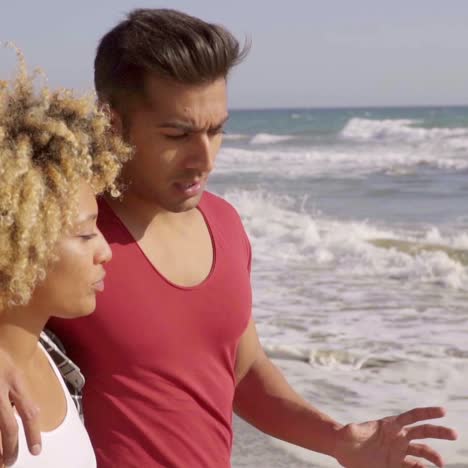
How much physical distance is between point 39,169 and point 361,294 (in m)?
6.44

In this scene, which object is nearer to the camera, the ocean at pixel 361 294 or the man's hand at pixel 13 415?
the man's hand at pixel 13 415

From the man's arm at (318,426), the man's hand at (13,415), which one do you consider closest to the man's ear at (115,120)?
the man's arm at (318,426)

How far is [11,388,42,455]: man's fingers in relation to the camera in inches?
64.5

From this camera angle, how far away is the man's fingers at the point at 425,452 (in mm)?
2322

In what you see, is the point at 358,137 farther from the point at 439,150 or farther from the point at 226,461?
the point at 226,461

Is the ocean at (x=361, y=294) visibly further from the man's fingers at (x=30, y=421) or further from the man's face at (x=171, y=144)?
the man's fingers at (x=30, y=421)

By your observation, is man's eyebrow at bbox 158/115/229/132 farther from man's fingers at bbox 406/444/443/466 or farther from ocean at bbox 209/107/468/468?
ocean at bbox 209/107/468/468

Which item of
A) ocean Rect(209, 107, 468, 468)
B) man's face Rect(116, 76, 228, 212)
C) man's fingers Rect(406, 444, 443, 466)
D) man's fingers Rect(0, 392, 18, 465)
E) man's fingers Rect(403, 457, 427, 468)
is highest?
man's face Rect(116, 76, 228, 212)

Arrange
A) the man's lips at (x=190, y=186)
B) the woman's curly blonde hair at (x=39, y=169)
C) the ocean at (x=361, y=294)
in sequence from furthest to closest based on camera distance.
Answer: the ocean at (x=361, y=294)
the man's lips at (x=190, y=186)
the woman's curly blonde hair at (x=39, y=169)

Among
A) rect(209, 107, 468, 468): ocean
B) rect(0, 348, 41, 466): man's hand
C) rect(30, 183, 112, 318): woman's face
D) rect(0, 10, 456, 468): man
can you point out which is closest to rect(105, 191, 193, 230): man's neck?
rect(0, 10, 456, 468): man

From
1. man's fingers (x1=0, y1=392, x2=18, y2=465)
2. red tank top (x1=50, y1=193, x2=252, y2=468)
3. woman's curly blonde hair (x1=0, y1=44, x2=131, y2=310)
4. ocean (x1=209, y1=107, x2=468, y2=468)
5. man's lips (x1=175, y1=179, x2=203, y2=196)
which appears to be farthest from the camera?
ocean (x1=209, y1=107, x2=468, y2=468)

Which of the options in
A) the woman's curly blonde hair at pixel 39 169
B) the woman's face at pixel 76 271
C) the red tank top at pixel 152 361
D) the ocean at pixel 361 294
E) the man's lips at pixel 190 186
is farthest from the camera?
the ocean at pixel 361 294

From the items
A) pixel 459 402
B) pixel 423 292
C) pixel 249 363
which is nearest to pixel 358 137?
pixel 423 292

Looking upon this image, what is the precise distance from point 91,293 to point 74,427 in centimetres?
25
